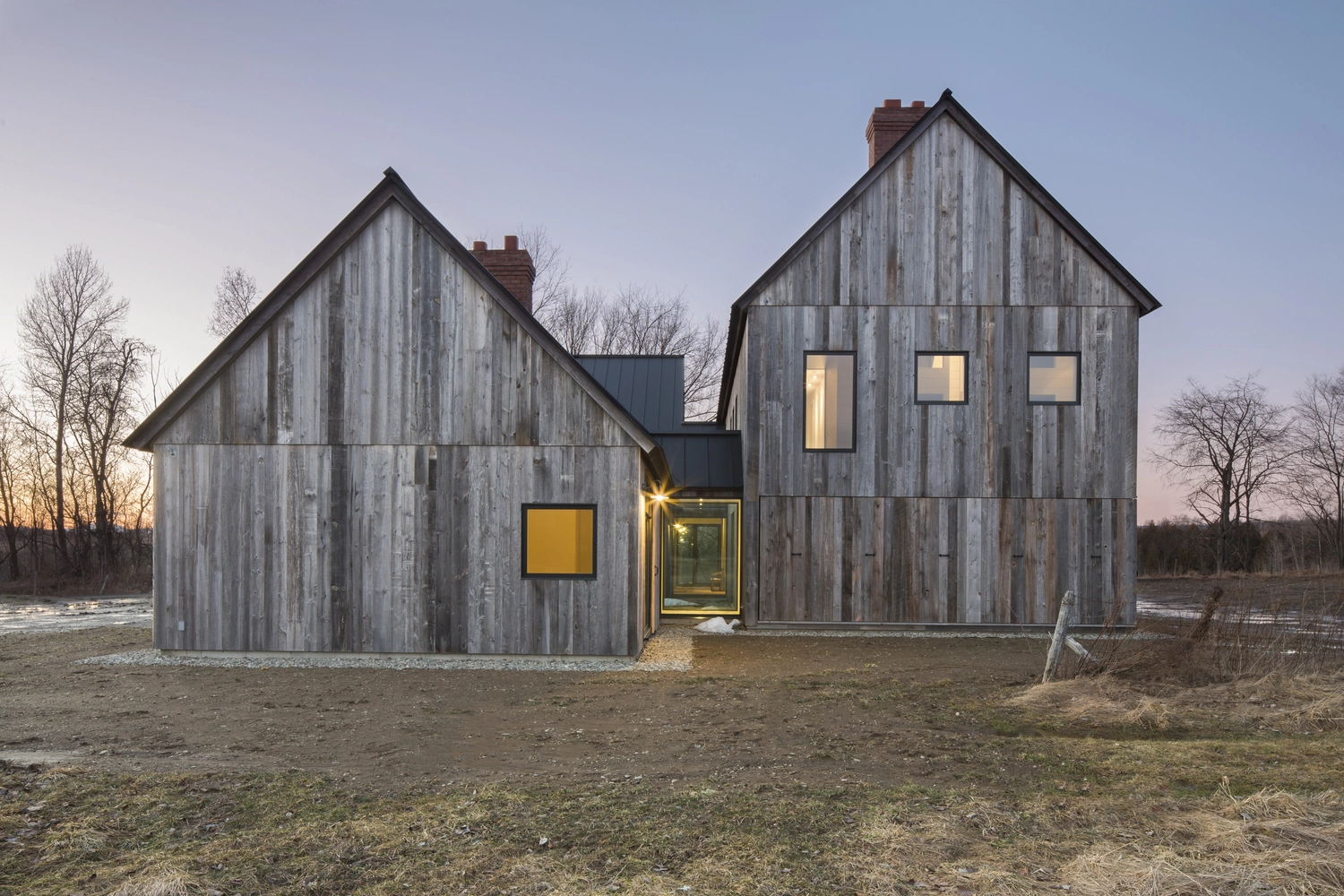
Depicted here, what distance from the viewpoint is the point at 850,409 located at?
14.7 meters

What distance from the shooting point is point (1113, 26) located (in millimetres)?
12102

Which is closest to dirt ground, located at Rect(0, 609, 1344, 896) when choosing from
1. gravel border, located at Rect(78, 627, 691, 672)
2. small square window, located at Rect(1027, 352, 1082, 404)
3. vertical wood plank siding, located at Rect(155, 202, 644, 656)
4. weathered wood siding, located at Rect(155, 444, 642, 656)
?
gravel border, located at Rect(78, 627, 691, 672)

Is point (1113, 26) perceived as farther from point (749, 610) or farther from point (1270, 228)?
point (1270, 228)

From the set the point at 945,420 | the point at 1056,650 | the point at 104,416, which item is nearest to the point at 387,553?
the point at 1056,650

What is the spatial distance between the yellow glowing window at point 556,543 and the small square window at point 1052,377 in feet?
27.5

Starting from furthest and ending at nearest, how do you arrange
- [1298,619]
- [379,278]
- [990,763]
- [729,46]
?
[729,46], [379,278], [1298,619], [990,763]

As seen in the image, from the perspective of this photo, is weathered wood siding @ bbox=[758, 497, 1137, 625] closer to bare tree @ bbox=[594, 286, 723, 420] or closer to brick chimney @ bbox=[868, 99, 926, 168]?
brick chimney @ bbox=[868, 99, 926, 168]

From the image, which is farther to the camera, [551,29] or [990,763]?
[551,29]

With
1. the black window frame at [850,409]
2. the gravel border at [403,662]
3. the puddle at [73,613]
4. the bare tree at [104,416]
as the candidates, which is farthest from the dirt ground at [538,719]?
the bare tree at [104,416]

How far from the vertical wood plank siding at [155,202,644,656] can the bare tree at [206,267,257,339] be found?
2314cm

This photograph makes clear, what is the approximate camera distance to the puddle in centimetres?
1627

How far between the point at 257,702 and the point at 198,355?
30.9 m

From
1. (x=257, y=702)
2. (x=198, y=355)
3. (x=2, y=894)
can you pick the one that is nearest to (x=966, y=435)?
(x=257, y=702)

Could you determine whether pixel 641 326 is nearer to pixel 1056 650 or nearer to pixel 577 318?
pixel 577 318
